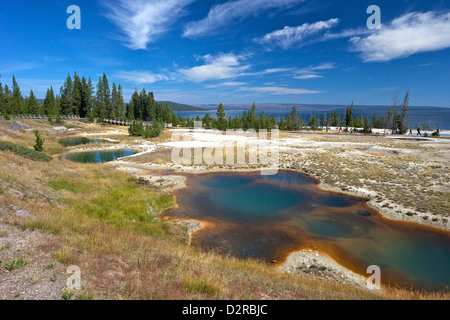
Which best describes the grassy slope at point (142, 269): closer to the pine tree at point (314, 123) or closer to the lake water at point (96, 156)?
the lake water at point (96, 156)

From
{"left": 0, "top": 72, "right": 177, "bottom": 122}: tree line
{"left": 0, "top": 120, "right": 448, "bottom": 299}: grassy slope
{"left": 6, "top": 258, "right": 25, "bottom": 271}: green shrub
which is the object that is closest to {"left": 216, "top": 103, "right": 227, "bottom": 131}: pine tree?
{"left": 0, "top": 72, "right": 177, "bottom": 122}: tree line

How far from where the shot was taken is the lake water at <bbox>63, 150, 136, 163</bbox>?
35.9 m

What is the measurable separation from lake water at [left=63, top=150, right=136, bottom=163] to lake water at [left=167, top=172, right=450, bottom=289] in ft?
70.9

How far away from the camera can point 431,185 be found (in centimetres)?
2198

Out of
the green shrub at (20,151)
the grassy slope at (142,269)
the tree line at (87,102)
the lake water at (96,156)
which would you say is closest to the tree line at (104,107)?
the tree line at (87,102)

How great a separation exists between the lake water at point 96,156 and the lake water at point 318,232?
70.9 ft

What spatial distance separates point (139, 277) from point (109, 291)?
0.87 m

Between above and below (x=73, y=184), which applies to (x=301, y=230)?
below

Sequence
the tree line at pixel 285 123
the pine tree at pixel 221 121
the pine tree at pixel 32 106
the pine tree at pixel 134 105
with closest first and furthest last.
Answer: the tree line at pixel 285 123, the pine tree at pixel 221 121, the pine tree at pixel 32 106, the pine tree at pixel 134 105

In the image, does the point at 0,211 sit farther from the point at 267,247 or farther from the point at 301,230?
the point at 301,230

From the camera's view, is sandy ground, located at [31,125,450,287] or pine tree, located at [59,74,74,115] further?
pine tree, located at [59,74,74,115]

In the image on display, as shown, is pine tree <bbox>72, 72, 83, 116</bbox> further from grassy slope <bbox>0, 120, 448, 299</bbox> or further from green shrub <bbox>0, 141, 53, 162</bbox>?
grassy slope <bbox>0, 120, 448, 299</bbox>

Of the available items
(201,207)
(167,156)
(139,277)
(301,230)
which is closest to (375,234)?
(301,230)

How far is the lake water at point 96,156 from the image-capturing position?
35.9 m
